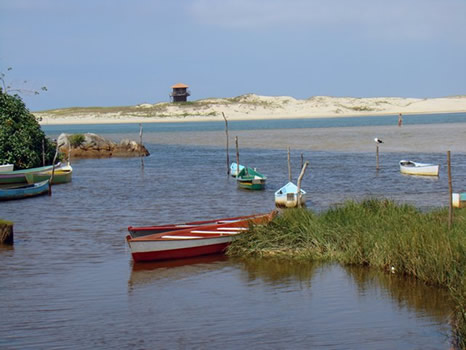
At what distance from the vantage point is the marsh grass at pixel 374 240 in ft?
46.3

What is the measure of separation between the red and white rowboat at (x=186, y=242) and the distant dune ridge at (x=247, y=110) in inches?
5227

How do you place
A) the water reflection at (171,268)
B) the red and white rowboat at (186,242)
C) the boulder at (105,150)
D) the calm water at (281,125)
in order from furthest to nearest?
the calm water at (281,125) → the boulder at (105,150) → the red and white rowboat at (186,242) → the water reflection at (171,268)

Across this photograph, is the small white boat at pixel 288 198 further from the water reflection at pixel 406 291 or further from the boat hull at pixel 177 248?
the water reflection at pixel 406 291

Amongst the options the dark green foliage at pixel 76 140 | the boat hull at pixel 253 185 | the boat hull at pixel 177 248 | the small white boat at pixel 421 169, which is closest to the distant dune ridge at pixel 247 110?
the dark green foliage at pixel 76 140

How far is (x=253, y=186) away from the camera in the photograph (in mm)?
33344

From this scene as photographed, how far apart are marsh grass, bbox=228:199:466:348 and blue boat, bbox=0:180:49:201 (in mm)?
15679

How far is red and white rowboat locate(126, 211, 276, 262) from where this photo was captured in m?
Answer: 17.6

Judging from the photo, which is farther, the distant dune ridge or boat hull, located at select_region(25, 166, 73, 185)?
the distant dune ridge

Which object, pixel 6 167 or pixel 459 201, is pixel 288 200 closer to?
pixel 459 201

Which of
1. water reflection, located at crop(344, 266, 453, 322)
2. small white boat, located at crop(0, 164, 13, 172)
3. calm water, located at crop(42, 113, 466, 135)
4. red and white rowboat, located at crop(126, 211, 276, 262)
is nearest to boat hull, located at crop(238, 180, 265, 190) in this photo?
small white boat, located at crop(0, 164, 13, 172)

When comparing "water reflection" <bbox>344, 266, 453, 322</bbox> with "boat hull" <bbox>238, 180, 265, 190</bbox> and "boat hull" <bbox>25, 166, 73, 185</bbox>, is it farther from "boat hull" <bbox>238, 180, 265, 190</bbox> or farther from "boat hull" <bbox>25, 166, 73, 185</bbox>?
"boat hull" <bbox>25, 166, 73, 185</bbox>

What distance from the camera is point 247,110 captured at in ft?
537

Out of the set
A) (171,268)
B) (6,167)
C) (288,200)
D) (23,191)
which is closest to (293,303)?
(171,268)

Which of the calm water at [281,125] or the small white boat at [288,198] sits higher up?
the calm water at [281,125]
